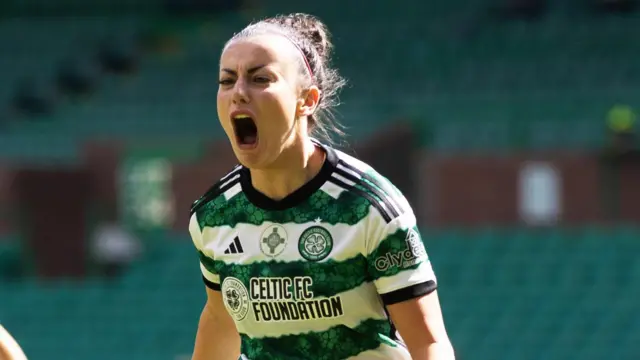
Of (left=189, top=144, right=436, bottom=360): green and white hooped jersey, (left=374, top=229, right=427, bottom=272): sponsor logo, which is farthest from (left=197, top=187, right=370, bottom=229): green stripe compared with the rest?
(left=374, top=229, right=427, bottom=272): sponsor logo

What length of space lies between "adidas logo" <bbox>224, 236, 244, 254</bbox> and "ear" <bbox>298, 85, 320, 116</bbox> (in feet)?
1.12

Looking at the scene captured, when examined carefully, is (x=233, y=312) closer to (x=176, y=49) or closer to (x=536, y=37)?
(x=536, y=37)

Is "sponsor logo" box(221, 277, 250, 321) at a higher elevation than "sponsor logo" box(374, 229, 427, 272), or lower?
lower

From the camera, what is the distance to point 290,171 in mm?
3023

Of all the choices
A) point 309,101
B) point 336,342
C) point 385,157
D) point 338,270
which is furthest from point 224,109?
point 385,157

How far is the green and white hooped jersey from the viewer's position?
9.48 ft

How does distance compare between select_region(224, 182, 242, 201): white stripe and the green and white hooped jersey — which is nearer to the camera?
the green and white hooped jersey

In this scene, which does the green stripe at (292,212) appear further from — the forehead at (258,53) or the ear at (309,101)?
the forehead at (258,53)

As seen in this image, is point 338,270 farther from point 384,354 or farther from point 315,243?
point 384,354

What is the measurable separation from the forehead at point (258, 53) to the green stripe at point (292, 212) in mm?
320

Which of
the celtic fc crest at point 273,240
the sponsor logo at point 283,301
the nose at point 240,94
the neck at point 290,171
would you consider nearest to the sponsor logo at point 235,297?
the sponsor logo at point 283,301

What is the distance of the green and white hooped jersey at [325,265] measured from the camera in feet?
9.48

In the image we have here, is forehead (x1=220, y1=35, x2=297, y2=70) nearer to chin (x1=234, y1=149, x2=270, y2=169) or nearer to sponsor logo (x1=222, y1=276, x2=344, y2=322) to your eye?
chin (x1=234, y1=149, x2=270, y2=169)

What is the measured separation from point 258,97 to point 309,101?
0.60 feet
